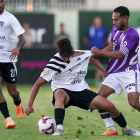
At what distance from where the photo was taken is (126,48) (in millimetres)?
6914

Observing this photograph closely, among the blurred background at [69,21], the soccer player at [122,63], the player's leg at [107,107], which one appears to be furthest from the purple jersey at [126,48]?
the blurred background at [69,21]

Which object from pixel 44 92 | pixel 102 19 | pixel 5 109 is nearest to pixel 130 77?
pixel 5 109

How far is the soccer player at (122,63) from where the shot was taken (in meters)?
6.88

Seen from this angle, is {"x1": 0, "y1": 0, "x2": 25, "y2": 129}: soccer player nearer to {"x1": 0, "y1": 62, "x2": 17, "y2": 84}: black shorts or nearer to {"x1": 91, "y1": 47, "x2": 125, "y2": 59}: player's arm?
{"x1": 0, "y1": 62, "x2": 17, "y2": 84}: black shorts

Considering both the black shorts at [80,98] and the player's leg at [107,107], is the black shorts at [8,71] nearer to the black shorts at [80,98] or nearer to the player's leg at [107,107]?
the black shorts at [80,98]

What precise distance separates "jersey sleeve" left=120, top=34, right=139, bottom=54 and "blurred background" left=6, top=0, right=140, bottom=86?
1075 cm

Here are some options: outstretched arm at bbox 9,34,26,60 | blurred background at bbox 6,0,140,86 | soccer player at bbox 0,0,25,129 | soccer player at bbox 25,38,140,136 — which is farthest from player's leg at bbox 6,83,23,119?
blurred background at bbox 6,0,140,86

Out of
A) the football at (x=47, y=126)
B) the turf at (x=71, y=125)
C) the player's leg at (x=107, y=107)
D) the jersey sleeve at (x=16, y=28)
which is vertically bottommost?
the turf at (x=71, y=125)

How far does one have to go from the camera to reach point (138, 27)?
18.1 metres

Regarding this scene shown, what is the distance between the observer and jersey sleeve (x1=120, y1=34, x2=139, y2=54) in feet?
22.7

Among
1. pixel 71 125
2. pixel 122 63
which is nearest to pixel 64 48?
pixel 122 63

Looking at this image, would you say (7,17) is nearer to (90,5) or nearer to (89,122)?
(89,122)

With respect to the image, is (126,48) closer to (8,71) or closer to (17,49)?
(17,49)

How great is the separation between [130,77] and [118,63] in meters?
0.34
